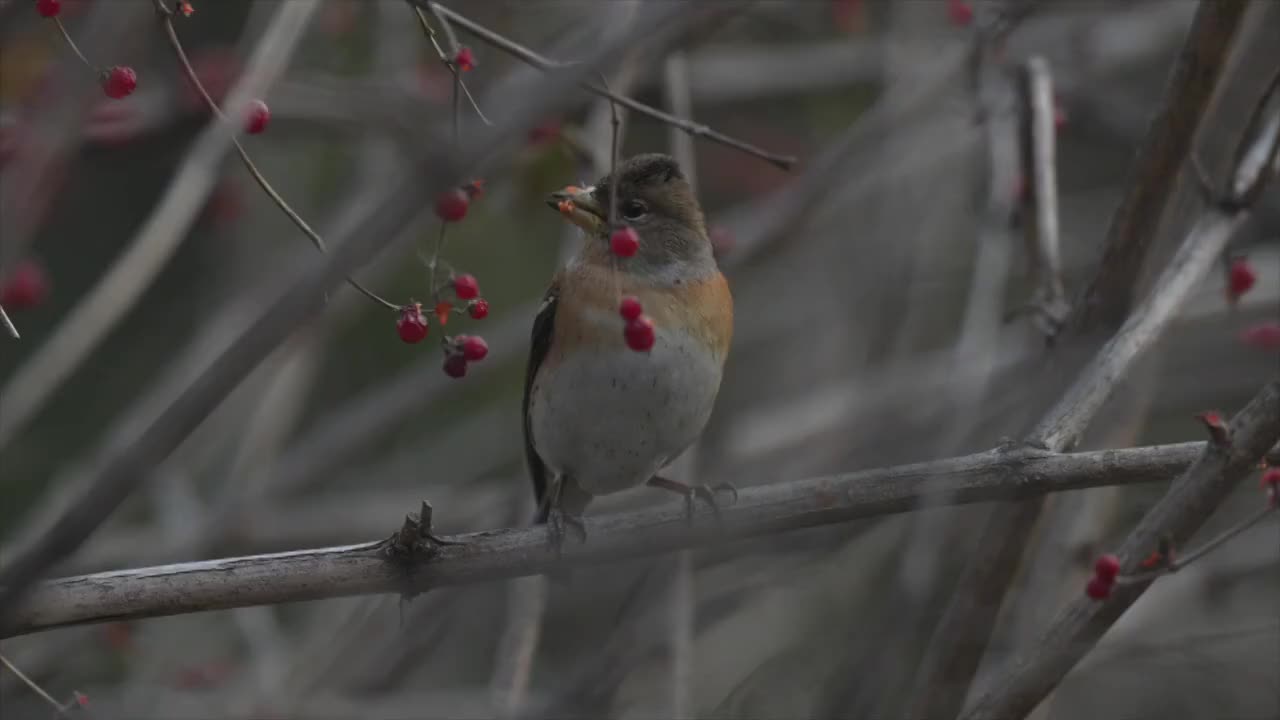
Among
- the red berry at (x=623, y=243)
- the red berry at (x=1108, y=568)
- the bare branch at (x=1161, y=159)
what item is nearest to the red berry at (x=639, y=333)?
the red berry at (x=623, y=243)

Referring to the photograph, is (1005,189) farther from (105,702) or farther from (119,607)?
(105,702)

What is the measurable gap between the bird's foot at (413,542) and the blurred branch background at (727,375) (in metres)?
0.72

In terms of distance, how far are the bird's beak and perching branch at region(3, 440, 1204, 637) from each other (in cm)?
101

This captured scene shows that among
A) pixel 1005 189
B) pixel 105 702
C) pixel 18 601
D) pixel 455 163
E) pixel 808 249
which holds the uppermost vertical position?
pixel 808 249

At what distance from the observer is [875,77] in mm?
6609

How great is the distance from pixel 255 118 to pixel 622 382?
4.58 ft

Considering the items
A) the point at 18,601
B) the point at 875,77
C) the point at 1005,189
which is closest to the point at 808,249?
the point at 875,77

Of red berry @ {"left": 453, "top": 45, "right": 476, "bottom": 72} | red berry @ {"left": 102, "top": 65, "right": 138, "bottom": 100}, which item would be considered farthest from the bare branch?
red berry @ {"left": 102, "top": 65, "right": 138, "bottom": 100}

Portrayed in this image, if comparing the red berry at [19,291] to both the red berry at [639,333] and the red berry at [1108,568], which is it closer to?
the red berry at [639,333]

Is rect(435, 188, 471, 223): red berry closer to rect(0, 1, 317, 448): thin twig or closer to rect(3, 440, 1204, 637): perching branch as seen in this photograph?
rect(0, 1, 317, 448): thin twig

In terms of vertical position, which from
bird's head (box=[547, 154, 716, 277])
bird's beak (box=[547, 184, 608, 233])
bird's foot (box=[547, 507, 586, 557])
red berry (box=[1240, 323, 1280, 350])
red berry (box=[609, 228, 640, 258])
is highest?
bird's head (box=[547, 154, 716, 277])

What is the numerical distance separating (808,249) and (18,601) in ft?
17.5

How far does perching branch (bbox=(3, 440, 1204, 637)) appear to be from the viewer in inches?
109

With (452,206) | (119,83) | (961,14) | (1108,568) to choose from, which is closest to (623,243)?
(452,206)
